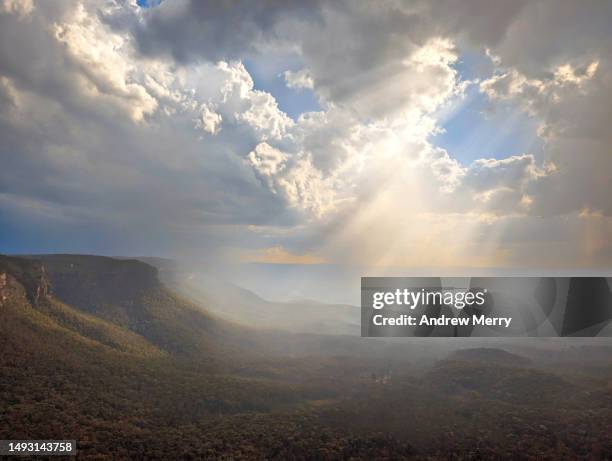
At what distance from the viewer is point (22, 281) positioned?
113 meters

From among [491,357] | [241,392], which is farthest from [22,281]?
[491,357]

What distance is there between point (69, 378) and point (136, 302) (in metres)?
75.4

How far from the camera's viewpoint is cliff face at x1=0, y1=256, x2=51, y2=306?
10394 cm

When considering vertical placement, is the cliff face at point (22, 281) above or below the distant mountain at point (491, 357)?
above

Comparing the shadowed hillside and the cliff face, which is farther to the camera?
the cliff face

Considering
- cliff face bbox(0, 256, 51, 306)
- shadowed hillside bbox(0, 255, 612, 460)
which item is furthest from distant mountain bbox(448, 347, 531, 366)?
cliff face bbox(0, 256, 51, 306)

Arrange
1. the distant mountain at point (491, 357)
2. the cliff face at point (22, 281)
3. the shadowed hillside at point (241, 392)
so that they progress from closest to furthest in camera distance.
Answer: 1. the shadowed hillside at point (241, 392)
2. the cliff face at point (22, 281)
3. the distant mountain at point (491, 357)

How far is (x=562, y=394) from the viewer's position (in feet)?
282

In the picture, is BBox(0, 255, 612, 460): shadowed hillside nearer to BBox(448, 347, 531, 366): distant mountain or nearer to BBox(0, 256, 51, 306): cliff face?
BBox(0, 256, 51, 306): cliff face

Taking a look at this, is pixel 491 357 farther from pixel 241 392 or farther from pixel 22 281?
pixel 22 281

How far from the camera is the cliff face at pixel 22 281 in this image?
341 ft

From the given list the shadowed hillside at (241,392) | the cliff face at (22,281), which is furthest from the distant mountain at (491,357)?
the cliff face at (22,281)

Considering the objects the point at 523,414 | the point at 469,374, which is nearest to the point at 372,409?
the point at 523,414

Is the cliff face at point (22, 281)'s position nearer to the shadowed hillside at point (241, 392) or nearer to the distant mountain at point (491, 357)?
the shadowed hillside at point (241, 392)
